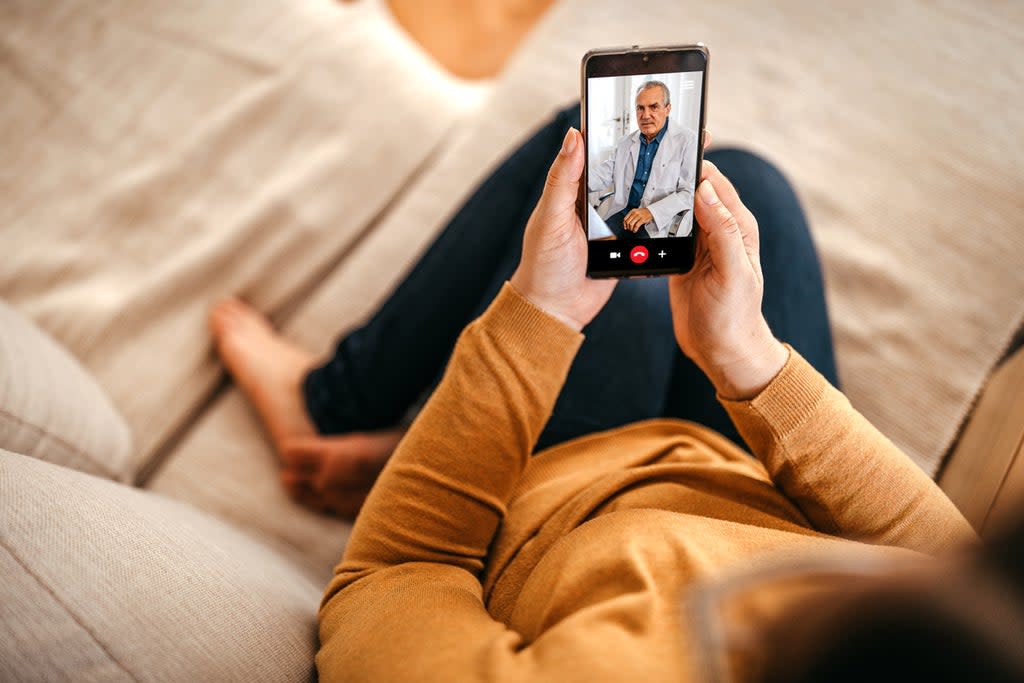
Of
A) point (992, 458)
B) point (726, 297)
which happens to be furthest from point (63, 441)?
point (992, 458)

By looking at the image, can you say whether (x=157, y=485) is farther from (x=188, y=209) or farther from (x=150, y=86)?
(x=150, y=86)

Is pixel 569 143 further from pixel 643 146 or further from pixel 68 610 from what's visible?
pixel 68 610

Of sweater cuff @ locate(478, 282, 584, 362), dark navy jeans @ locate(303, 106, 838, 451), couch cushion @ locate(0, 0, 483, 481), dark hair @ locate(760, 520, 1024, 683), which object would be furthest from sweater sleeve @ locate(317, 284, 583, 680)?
couch cushion @ locate(0, 0, 483, 481)

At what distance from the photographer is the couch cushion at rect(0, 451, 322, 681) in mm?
455

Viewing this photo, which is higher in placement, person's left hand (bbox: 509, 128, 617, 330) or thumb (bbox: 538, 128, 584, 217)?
thumb (bbox: 538, 128, 584, 217)

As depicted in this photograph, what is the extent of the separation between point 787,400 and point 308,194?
73 centimetres

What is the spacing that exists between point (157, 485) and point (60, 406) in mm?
199

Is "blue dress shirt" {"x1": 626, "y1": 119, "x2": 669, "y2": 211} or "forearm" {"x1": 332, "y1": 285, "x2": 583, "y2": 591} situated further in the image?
"forearm" {"x1": 332, "y1": 285, "x2": 583, "y2": 591}

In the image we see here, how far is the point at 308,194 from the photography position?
0.98 m

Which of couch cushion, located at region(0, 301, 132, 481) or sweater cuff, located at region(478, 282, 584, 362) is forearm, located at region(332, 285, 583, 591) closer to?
sweater cuff, located at region(478, 282, 584, 362)

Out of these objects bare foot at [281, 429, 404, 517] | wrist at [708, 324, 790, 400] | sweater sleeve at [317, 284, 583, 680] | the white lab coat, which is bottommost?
bare foot at [281, 429, 404, 517]

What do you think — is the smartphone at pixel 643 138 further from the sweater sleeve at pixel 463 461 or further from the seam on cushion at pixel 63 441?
the seam on cushion at pixel 63 441

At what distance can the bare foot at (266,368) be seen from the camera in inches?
34.5

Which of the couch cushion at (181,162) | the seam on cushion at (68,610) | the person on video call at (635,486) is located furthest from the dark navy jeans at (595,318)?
the seam on cushion at (68,610)
